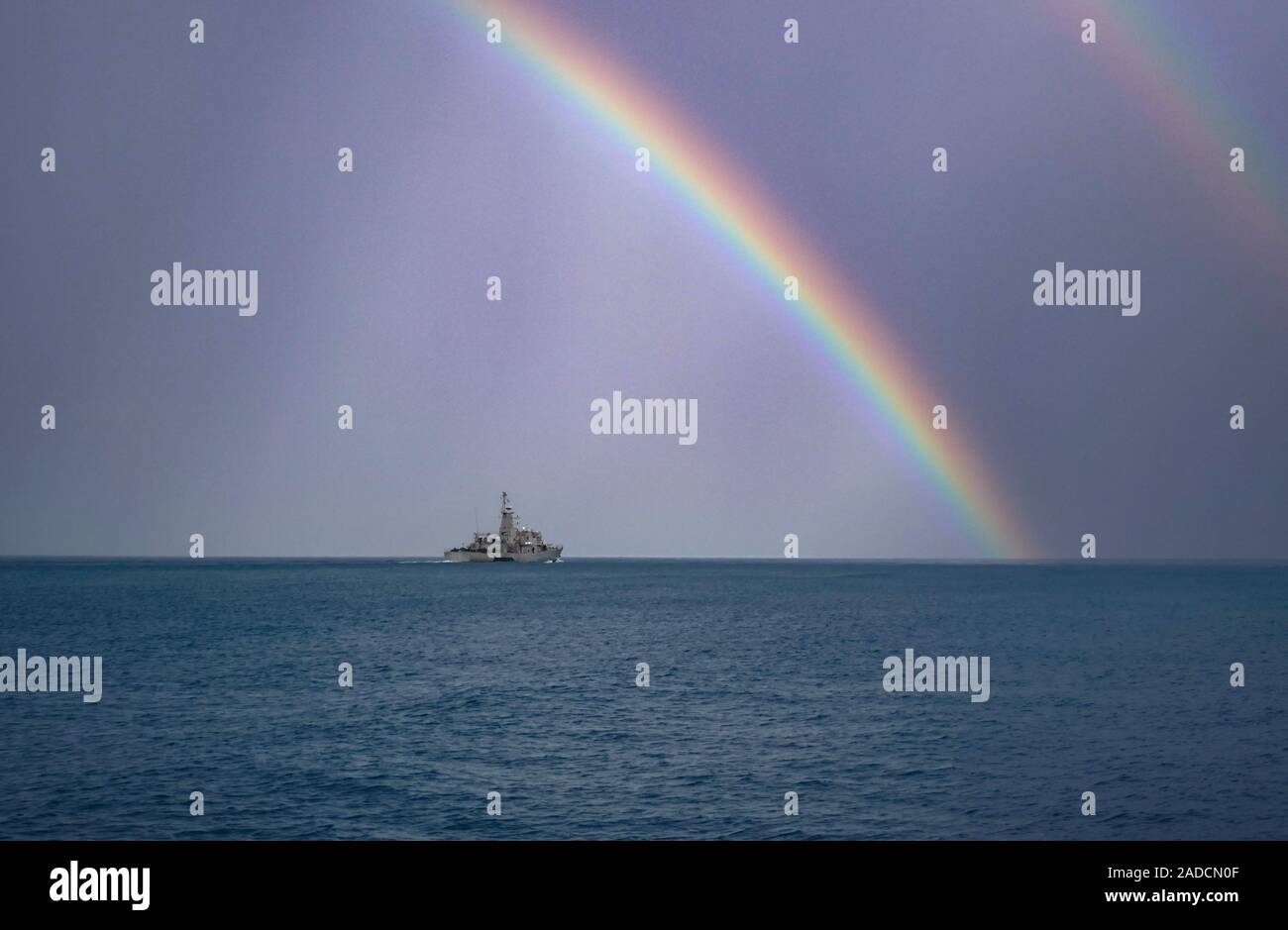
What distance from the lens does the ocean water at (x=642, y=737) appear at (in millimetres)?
26906

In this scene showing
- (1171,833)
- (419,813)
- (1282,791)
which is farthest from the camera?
(1282,791)

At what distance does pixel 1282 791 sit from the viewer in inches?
1193

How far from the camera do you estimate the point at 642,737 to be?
39188 mm

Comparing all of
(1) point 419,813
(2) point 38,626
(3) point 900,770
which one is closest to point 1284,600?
(3) point 900,770

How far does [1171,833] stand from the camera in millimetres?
25188

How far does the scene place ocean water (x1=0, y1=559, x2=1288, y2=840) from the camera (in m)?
26.9

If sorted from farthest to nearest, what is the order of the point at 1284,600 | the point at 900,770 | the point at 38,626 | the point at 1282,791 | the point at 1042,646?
the point at 1284,600
the point at 38,626
the point at 1042,646
the point at 900,770
the point at 1282,791

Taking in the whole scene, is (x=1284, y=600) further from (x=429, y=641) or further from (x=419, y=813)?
(x=419, y=813)

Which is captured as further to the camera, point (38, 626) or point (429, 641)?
point (38, 626)
